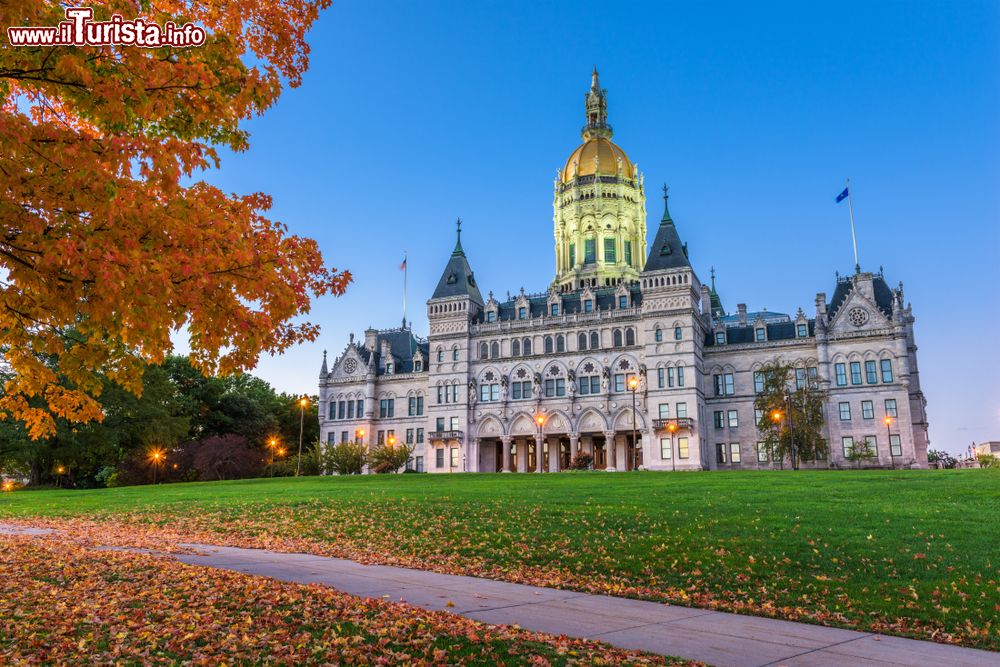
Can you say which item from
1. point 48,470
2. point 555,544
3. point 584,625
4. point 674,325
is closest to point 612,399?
point 674,325

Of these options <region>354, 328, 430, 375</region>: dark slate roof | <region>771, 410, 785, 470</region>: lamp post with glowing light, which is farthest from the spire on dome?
<region>771, 410, 785, 470</region>: lamp post with glowing light

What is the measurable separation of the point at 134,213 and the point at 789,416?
190 feet

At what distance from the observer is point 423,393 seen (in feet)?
281

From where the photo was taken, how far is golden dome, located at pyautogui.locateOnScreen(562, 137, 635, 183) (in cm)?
9331

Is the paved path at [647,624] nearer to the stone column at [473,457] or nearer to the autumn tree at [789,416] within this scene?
the autumn tree at [789,416]

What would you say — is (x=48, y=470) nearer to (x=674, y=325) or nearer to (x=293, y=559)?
(x=674, y=325)

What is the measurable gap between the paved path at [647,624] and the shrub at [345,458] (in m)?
56.7

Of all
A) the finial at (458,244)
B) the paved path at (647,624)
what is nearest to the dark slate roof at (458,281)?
the finial at (458,244)

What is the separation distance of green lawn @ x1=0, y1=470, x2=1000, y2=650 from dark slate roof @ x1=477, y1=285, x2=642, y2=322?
44.8 metres

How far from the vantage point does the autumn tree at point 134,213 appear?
7945 mm

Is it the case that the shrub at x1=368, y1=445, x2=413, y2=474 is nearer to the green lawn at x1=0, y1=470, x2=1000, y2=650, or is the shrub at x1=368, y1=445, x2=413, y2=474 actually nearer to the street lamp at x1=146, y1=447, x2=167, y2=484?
the street lamp at x1=146, y1=447, x2=167, y2=484

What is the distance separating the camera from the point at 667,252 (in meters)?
73.1

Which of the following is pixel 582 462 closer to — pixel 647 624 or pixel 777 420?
pixel 777 420

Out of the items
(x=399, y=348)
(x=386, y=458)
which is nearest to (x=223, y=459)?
(x=386, y=458)
